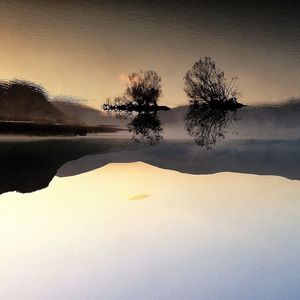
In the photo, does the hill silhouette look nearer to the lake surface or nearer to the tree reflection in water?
the lake surface

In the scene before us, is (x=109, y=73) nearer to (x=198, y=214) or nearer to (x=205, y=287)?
(x=198, y=214)

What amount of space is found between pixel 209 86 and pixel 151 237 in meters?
0.50

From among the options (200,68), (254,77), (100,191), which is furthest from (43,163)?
(254,77)

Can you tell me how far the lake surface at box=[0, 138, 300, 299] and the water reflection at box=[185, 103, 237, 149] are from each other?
38 millimetres

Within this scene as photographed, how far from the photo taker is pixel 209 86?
4.08ft

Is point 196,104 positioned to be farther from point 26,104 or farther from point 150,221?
point 26,104

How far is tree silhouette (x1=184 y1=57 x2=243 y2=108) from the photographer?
4.07 ft

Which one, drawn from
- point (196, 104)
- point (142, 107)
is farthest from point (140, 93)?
point (196, 104)

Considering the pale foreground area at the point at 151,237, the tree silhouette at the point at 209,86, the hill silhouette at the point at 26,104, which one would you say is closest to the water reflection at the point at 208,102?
the tree silhouette at the point at 209,86

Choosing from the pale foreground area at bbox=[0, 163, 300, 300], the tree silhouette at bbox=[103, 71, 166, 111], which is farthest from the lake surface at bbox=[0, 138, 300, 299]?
the tree silhouette at bbox=[103, 71, 166, 111]

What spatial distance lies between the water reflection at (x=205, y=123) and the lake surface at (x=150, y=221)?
4 cm

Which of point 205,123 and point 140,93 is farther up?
point 140,93

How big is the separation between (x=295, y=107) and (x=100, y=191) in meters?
0.67

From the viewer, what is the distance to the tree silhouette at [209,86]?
1241mm
